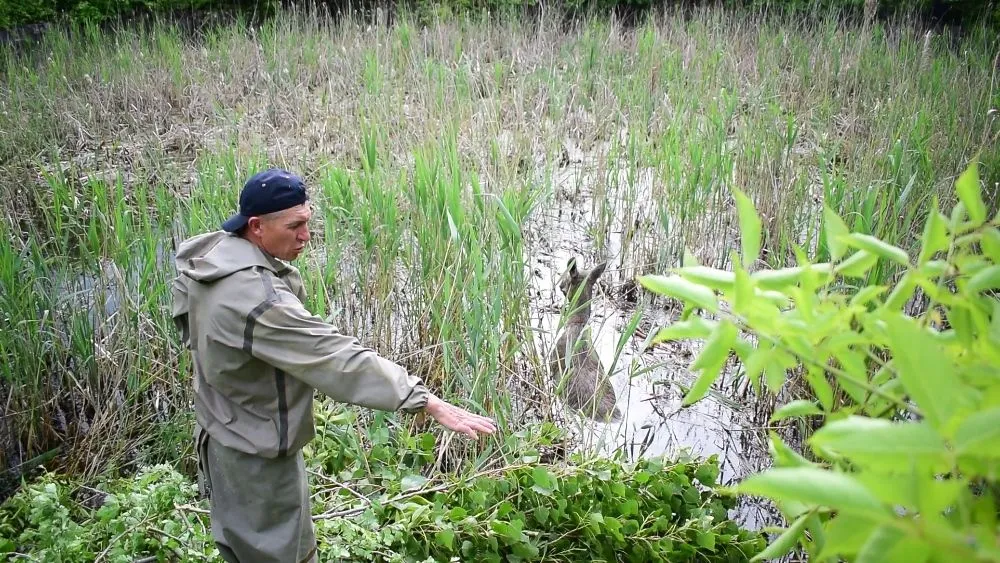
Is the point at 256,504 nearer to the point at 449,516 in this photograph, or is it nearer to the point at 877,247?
the point at 449,516

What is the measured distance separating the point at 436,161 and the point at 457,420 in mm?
2027

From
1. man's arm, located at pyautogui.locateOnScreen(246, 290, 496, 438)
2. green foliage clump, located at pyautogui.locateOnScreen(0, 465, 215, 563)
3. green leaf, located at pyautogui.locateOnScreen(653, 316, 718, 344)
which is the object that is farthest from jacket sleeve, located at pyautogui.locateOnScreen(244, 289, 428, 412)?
green leaf, located at pyautogui.locateOnScreen(653, 316, 718, 344)

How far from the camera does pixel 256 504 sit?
196 centimetres

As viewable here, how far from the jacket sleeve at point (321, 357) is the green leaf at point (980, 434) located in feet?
4.57

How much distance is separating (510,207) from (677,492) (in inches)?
58.4

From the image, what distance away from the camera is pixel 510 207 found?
3.40 meters

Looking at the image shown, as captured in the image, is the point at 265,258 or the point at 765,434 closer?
the point at 265,258

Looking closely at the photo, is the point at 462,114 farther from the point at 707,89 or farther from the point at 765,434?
the point at 765,434

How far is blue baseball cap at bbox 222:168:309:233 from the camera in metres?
1.88

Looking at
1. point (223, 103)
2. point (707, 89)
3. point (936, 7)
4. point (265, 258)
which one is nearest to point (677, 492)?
point (265, 258)

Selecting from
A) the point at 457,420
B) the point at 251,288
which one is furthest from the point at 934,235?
the point at 251,288

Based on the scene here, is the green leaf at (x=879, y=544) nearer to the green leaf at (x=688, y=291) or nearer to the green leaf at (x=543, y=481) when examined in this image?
the green leaf at (x=688, y=291)

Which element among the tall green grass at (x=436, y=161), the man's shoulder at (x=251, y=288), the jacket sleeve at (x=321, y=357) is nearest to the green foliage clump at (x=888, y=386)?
the jacket sleeve at (x=321, y=357)

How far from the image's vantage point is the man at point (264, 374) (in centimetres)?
178
